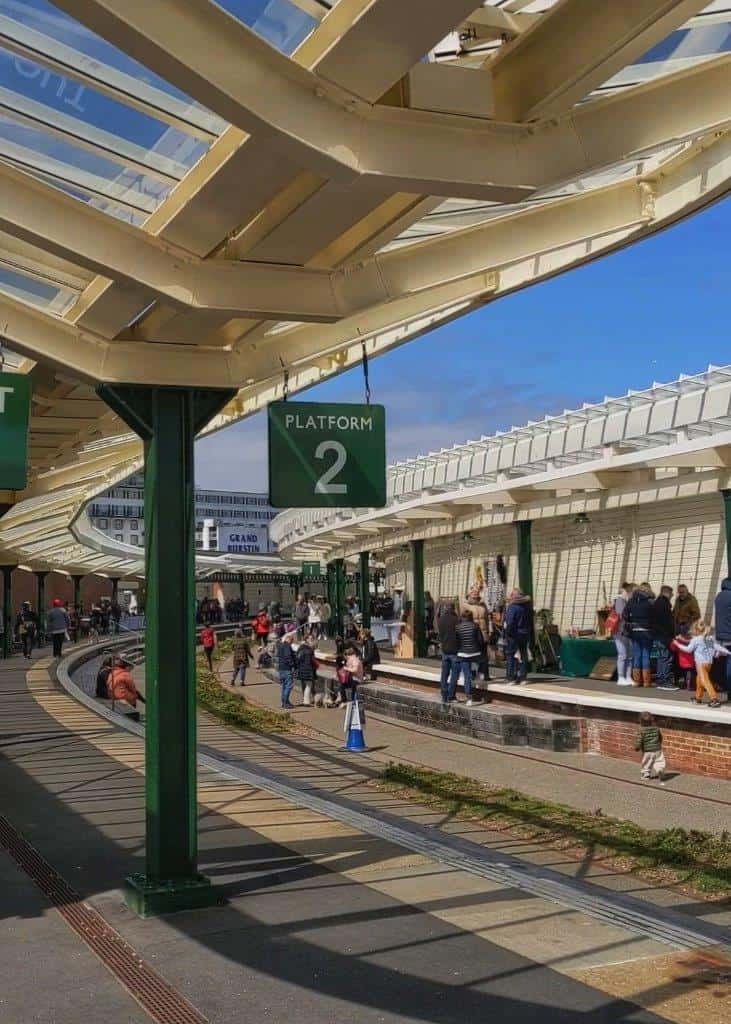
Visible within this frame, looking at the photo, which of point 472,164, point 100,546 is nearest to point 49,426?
point 472,164

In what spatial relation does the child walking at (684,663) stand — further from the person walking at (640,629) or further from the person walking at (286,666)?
the person walking at (286,666)

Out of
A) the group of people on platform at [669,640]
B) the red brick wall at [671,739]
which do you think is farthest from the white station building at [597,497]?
the red brick wall at [671,739]

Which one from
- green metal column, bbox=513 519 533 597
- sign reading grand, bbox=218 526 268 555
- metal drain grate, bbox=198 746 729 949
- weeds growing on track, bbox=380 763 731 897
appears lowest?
weeds growing on track, bbox=380 763 731 897

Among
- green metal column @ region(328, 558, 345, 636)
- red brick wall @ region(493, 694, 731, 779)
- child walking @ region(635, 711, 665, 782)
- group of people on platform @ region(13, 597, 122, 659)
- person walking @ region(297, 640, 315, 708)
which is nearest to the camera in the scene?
child walking @ region(635, 711, 665, 782)

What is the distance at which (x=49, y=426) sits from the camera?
11922mm

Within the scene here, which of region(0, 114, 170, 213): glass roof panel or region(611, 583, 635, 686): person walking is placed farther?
region(611, 583, 635, 686): person walking

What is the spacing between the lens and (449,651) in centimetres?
1666

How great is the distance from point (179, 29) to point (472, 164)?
1413 mm

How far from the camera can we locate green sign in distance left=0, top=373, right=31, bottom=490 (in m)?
6.84

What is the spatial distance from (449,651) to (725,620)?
4902 millimetres

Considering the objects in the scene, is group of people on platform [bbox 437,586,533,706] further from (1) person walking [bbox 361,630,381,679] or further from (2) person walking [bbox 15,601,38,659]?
(2) person walking [bbox 15,601,38,659]

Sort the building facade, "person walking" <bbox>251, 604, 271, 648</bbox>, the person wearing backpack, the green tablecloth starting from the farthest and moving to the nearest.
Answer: the building facade, "person walking" <bbox>251, 604, 271, 648</bbox>, the green tablecloth, the person wearing backpack

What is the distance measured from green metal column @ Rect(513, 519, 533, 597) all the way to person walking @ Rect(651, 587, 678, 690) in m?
3.91

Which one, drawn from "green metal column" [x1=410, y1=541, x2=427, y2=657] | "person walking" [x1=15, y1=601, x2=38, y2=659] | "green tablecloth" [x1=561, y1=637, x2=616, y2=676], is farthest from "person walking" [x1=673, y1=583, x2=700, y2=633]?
"person walking" [x1=15, y1=601, x2=38, y2=659]
